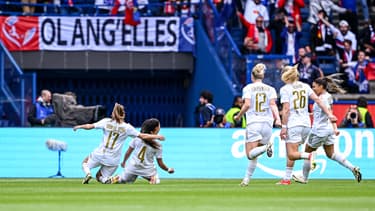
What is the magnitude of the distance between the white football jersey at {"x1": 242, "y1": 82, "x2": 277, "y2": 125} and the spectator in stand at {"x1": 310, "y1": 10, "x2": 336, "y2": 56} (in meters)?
12.6

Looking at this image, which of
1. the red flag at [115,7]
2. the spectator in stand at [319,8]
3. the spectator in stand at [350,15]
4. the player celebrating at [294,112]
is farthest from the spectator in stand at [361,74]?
the player celebrating at [294,112]

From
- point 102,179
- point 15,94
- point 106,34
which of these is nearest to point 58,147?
point 102,179

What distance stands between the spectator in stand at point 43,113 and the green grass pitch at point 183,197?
699 centimetres

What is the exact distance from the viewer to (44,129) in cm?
2695

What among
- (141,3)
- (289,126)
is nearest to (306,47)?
(141,3)

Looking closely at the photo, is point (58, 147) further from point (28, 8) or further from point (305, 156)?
point (28, 8)

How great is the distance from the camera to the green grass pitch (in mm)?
15211

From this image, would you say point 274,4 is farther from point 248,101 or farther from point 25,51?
point 248,101

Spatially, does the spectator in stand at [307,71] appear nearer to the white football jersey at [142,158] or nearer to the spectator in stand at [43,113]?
the spectator in stand at [43,113]

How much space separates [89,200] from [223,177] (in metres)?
10.3

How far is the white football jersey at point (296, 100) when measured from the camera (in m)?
21.3

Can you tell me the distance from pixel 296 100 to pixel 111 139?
133 inches

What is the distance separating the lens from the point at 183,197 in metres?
17.2

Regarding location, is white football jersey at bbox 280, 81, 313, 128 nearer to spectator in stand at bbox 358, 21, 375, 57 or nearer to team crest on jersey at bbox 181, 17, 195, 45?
spectator in stand at bbox 358, 21, 375, 57
